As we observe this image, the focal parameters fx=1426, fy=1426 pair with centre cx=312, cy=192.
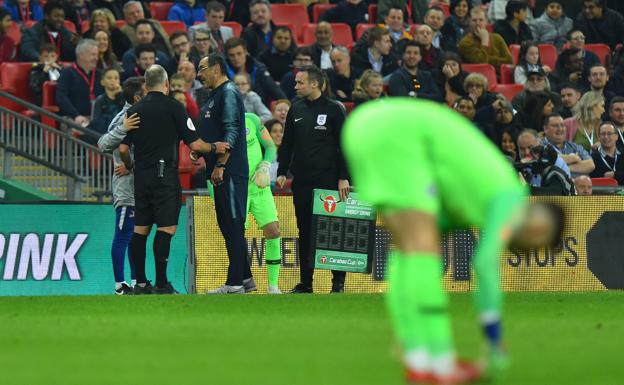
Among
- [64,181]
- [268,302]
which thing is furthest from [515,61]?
[268,302]

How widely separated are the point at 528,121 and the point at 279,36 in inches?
160

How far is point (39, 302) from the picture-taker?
14359 mm

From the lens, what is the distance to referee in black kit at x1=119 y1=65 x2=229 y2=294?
14.9m

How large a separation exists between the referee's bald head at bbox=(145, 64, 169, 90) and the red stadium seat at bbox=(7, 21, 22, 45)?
7.22m

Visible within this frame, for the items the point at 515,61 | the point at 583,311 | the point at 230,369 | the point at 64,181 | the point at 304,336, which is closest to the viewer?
the point at 230,369

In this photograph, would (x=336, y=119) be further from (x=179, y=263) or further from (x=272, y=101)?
(x=272, y=101)

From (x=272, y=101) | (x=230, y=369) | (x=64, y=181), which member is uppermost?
(x=272, y=101)

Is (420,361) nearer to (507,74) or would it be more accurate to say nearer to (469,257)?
(469,257)

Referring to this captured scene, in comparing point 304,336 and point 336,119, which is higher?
point 336,119

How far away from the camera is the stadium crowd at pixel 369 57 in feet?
65.4

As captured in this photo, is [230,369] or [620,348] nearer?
[230,369]

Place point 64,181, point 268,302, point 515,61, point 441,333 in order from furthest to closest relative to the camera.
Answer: point 515,61
point 64,181
point 268,302
point 441,333

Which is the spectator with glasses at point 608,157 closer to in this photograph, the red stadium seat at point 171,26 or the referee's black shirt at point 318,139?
the referee's black shirt at point 318,139

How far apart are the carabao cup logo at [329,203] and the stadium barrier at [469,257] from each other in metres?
1.26
